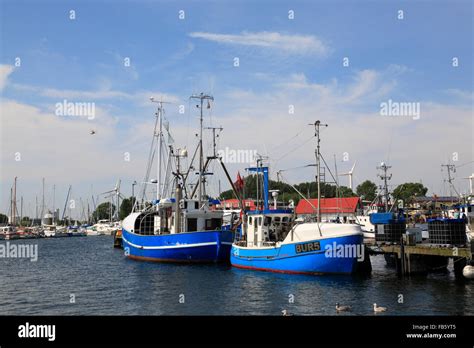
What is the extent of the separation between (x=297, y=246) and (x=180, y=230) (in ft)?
50.2

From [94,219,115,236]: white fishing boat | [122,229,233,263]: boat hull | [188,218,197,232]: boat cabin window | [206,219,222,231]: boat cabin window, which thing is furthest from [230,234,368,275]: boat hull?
[94,219,115,236]: white fishing boat

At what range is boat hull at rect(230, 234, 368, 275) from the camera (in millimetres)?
32375

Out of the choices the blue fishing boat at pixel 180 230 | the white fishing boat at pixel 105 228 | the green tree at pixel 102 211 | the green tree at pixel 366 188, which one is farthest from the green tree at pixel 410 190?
the green tree at pixel 102 211

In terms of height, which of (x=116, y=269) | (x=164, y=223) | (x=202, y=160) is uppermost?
(x=202, y=160)

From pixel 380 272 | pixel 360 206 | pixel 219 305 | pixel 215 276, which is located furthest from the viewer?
pixel 360 206

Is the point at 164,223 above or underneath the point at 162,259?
above

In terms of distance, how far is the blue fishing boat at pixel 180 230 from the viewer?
4281 cm

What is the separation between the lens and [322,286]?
2927cm

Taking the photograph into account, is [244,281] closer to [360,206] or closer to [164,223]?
[164,223]

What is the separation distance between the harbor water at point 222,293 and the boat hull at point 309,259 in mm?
738

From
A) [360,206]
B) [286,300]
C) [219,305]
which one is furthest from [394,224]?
[360,206]

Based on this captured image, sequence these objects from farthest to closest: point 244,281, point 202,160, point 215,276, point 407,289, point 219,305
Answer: point 202,160 → point 215,276 → point 244,281 → point 407,289 → point 219,305

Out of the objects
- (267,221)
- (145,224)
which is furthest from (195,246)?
(145,224)
